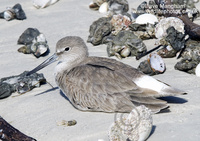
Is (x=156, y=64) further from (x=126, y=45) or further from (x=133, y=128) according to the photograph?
(x=133, y=128)

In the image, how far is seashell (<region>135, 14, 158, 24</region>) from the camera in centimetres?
704

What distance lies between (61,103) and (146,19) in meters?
2.66

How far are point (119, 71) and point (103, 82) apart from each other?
261mm

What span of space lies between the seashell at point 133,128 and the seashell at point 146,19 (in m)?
3.44

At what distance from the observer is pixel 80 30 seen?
756 centimetres

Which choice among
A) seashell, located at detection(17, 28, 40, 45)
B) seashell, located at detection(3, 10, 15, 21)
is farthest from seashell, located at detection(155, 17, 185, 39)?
seashell, located at detection(3, 10, 15, 21)

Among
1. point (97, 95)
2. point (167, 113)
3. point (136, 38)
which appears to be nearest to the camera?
point (167, 113)

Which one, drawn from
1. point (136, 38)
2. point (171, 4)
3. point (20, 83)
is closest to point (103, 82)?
point (20, 83)

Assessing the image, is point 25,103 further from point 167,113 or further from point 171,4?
point 171,4

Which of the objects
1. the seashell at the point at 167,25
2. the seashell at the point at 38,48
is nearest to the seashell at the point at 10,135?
the seashell at the point at 38,48

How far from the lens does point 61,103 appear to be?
17.0 ft

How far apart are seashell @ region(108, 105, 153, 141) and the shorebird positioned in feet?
2.04

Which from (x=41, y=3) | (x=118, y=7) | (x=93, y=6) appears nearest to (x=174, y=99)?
(x=118, y=7)

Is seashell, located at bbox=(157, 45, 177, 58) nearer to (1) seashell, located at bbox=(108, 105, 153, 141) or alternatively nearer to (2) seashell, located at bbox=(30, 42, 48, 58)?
(2) seashell, located at bbox=(30, 42, 48, 58)
